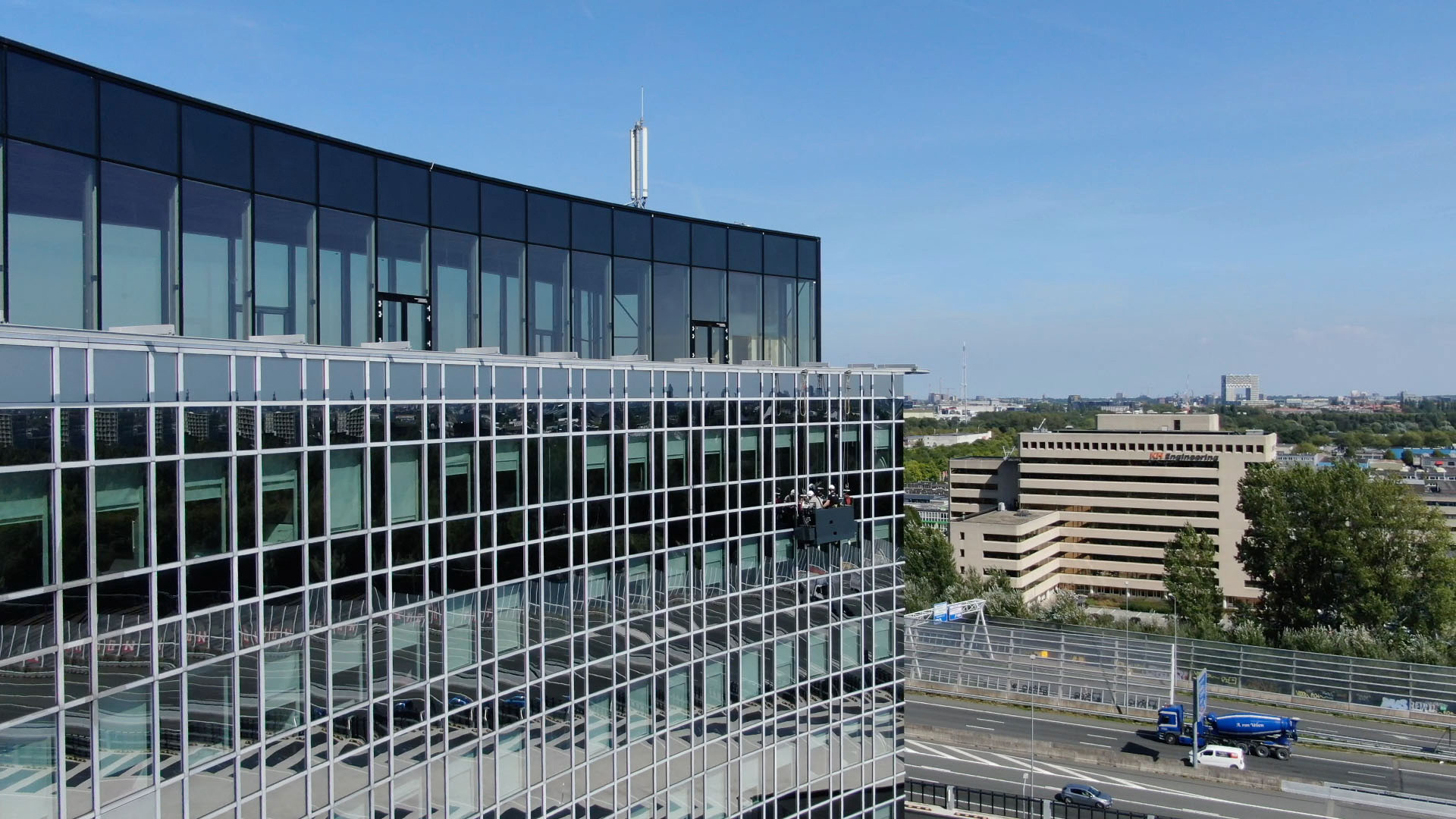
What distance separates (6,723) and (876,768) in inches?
765

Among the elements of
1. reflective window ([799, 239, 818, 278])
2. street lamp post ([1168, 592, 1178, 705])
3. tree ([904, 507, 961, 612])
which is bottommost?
street lamp post ([1168, 592, 1178, 705])

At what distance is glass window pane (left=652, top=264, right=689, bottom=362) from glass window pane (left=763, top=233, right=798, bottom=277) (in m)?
2.93

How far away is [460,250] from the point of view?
21281 millimetres

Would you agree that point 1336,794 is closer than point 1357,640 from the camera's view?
Yes

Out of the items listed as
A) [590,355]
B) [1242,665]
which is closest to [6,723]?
[590,355]

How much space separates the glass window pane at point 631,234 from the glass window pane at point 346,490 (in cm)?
997

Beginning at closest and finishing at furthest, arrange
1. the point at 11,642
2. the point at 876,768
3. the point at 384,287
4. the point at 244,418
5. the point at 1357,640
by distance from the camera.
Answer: the point at 11,642 < the point at 244,418 < the point at 384,287 < the point at 876,768 < the point at 1357,640

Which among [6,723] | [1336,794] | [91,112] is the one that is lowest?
[1336,794]

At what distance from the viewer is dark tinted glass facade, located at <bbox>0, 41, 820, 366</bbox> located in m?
14.7

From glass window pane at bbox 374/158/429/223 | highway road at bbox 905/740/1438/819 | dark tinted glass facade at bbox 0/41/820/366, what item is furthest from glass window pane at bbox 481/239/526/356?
highway road at bbox 905/740/1438/819

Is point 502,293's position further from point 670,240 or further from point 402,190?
point 670,240

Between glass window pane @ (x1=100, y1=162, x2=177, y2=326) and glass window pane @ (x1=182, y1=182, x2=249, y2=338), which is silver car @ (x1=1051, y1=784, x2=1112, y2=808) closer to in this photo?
glass window pane @ (x1=182, y1=182, x2=249, y2=338)

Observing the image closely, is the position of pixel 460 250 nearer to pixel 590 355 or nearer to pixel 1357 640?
pixel 590 355

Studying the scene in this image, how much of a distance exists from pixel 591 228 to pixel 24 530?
14.0m
